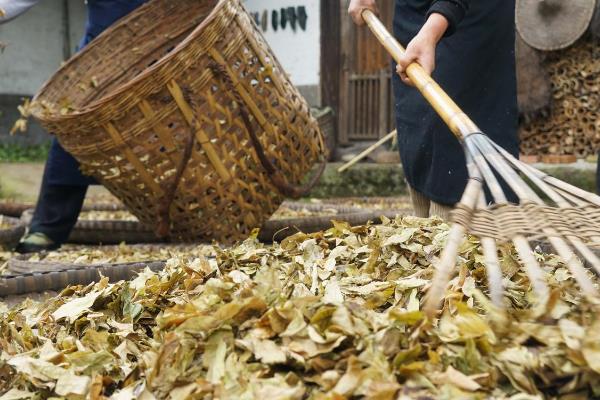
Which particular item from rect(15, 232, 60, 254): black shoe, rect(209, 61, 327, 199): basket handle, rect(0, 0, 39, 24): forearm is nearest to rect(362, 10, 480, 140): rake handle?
rect(209, 61, 327, 199): basket handle

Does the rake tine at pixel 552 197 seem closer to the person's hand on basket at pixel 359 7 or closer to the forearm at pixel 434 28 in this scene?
the forearm at pixel 434 28

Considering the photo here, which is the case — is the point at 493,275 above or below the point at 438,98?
below

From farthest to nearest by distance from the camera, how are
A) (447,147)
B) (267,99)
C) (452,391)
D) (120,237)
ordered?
1. (120,237)
2. (267,99)
3. (447,147)
4. (452,391)

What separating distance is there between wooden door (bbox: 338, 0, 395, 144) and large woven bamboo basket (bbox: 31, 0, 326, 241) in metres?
4.19

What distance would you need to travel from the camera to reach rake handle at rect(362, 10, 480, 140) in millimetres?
1670

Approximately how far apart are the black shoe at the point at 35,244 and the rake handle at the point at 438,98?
1990 mm

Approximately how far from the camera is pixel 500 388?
109 centimetres

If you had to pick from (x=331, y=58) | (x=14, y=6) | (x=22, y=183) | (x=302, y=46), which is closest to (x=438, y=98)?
(x=14, y=6)

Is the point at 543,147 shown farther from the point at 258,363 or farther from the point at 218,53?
the point at 258,363

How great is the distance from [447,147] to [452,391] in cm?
145

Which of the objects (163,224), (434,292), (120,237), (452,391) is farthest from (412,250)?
(120,237)

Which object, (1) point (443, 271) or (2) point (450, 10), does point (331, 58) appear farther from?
(1) point (443, 271)

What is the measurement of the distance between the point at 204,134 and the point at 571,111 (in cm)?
341

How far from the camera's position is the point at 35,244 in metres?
3.48
